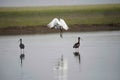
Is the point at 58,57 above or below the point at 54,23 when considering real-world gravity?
below

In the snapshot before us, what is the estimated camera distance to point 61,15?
7.34 feet

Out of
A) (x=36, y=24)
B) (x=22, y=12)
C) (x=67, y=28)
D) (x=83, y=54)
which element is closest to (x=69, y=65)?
(x=83, y=54)

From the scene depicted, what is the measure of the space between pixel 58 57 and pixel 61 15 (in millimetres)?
378

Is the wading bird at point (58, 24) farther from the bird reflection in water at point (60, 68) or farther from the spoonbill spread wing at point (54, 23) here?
the bird reflection in water at point (60, 68)

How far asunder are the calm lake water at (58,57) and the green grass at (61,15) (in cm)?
12

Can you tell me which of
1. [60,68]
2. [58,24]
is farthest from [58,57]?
[58,24]

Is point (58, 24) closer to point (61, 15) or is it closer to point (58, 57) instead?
point (61, 15)

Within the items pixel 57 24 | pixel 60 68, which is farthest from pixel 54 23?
pixel 60 68

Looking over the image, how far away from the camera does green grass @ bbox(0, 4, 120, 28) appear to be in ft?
7.27

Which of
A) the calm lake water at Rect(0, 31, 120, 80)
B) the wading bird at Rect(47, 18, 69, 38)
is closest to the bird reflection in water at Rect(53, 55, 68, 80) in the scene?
the calm lake water at Rect(0, 31, 120, 80)

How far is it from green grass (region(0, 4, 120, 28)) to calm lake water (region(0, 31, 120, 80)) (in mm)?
A: 118

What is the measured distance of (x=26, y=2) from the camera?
223 cm

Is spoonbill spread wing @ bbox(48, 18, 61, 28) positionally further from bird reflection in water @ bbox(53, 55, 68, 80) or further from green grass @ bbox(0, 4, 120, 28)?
bird reflection in water @ bbox(53, 55, 68, 80)

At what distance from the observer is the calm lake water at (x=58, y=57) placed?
2232 millimetres
